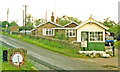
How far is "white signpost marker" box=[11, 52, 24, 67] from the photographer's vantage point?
12.0 meters

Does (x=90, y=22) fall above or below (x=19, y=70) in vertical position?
above

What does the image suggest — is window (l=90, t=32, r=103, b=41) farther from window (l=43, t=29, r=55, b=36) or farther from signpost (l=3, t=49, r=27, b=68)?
window (l=43, t=29, r=55, b=36)

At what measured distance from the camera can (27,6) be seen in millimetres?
49469

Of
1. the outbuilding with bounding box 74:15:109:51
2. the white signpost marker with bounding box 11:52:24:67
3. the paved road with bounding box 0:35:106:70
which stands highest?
the outbuilding with bounding box 74:15:109:51

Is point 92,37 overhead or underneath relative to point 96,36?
underneath

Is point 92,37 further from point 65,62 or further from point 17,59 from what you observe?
point 17,59

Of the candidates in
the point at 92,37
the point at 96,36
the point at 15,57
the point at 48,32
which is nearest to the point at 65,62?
the point at 15,57

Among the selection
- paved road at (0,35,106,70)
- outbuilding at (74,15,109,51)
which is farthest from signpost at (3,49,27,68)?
outbuilding at (74,15,109,51)

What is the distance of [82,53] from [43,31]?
2038 centimetres

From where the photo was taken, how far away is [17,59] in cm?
1198

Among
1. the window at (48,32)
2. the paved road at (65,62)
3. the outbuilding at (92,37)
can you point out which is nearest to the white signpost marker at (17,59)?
the paved road at (65,62)

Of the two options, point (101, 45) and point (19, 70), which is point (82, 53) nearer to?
point (101, 45)

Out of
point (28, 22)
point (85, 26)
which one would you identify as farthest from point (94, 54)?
point (28, 22)

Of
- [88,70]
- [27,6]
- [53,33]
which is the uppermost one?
[27,6]
